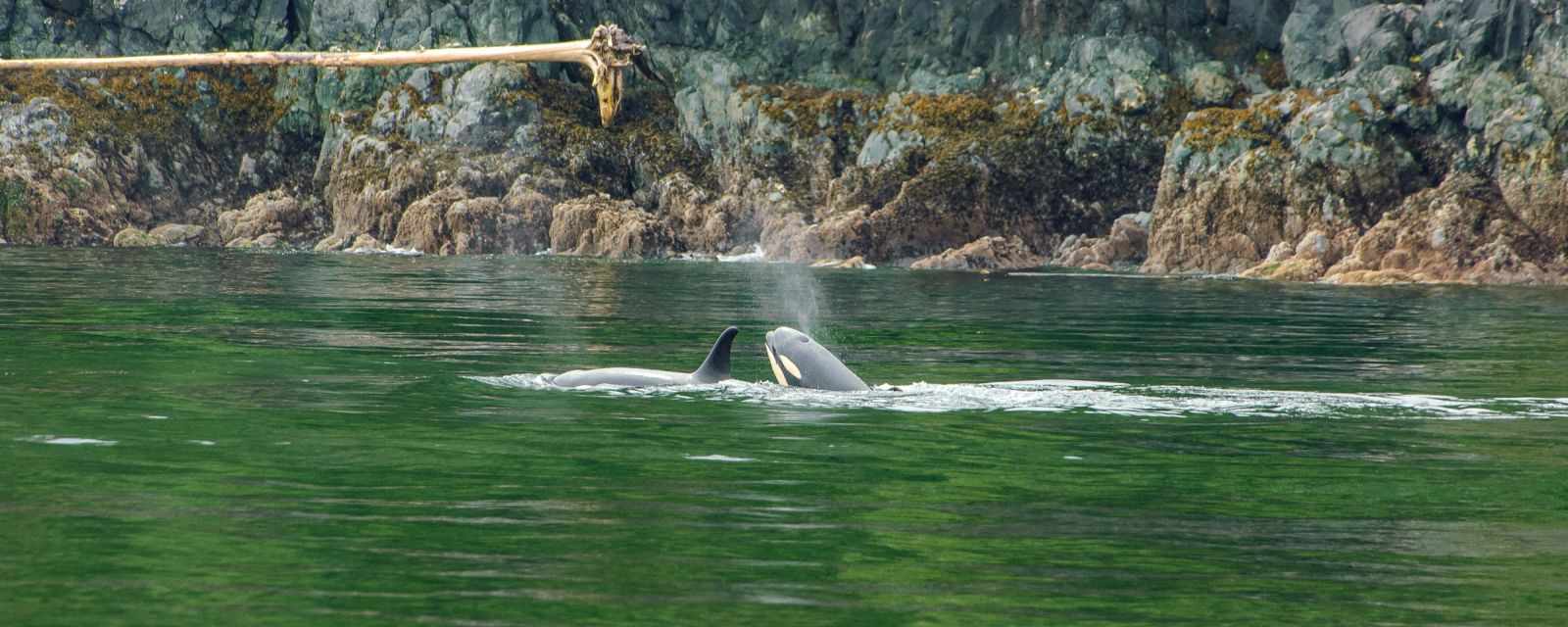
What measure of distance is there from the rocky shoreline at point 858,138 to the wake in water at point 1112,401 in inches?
2357

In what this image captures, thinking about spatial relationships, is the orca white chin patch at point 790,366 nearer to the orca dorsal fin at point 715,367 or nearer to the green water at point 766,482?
the green water at point 766,482

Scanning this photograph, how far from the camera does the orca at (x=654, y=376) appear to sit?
96.9 ft

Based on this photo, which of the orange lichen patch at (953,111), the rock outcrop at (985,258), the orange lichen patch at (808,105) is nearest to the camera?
the rock outcrop at (985,258)

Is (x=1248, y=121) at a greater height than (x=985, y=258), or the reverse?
(x=1248, y=121)

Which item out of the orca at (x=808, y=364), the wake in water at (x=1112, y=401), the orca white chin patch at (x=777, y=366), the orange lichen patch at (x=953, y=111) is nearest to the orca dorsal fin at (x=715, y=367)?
the wake in water at (x=1112, y=401)

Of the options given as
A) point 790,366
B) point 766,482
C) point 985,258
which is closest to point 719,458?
point 766,482

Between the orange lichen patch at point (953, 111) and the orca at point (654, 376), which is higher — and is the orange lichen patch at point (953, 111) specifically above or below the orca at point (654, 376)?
above

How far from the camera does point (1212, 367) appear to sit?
119 feet

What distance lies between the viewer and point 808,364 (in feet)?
95.1

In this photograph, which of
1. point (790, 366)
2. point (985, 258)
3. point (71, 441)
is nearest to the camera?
point (71, 441)

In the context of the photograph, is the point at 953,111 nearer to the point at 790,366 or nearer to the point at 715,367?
the point at 715,367

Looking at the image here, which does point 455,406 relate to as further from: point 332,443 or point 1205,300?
point 1205,300

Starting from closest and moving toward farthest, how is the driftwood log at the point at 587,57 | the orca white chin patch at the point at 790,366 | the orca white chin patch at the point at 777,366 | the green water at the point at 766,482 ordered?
the green water at the point at 766,482 < the driftwood log at the point at 587,57 < the orca white chin patch at the point at 790,366 < the orca white chin patch at the point at 777,366

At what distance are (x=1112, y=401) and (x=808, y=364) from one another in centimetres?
Answer: 466
